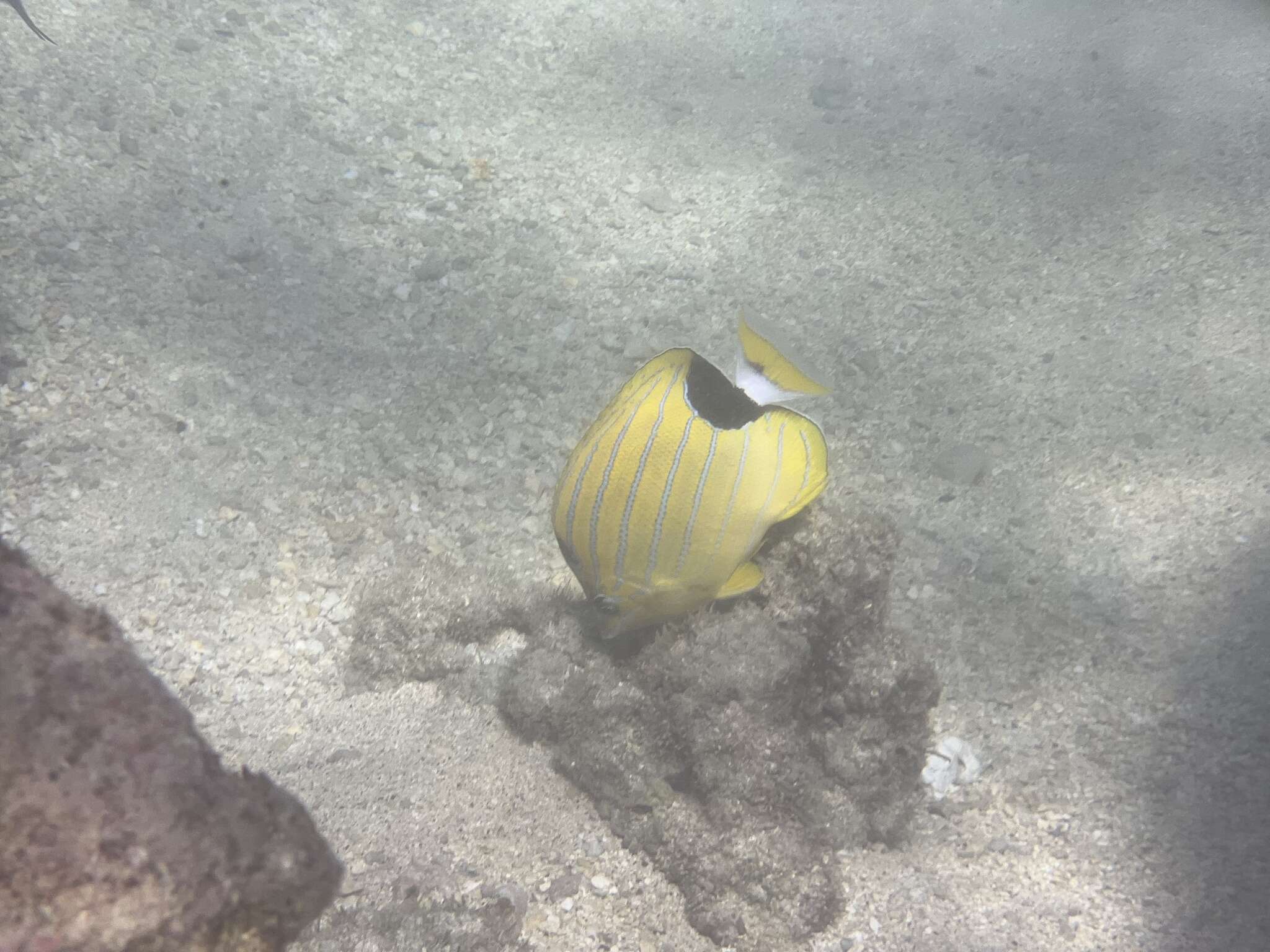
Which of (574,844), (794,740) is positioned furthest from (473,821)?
(794,740)

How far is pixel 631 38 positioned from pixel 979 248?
215cm

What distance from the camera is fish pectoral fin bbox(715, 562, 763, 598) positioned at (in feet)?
5.73

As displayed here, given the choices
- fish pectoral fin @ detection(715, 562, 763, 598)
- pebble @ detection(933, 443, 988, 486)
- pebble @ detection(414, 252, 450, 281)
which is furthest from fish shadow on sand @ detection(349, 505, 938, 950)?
pebble @ detection(414, 252, 450, 281)

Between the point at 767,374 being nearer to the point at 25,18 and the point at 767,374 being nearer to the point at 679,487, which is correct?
the point at 679,487

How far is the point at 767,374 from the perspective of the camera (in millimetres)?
1811

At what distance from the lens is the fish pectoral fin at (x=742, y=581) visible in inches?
68.7

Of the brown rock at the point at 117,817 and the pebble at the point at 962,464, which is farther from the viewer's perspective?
the pebble at the point at 962,464

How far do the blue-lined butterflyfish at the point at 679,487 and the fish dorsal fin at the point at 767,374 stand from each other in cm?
2

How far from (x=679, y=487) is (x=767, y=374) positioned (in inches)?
15.8

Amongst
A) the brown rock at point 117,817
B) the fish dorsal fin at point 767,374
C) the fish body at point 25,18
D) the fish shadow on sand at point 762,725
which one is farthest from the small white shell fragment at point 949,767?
the fish body at point 25,18

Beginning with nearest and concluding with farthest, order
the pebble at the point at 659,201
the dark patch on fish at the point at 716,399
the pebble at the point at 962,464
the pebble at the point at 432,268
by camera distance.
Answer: the dark patch on fish at the point at 716,399
the pebble at the point at 962,464
the pebble at the point at 432,268
the pebble at the point at 659,201

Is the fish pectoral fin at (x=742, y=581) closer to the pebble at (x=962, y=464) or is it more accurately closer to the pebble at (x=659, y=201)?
the pebble at (x=962, y=464)

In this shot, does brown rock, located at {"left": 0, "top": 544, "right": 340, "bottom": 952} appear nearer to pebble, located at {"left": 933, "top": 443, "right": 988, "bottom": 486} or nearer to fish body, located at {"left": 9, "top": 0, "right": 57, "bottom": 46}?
pebble, located at {"left": 933, "top": 443, "right": 988, "bottom": 486}

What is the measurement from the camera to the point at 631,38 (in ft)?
12.4
